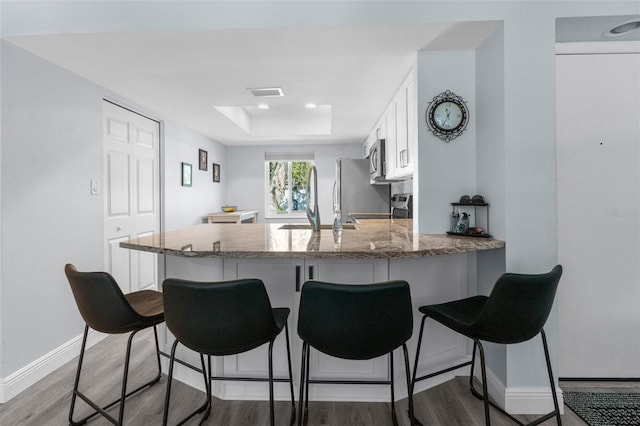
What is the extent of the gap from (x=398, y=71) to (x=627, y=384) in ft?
7.95

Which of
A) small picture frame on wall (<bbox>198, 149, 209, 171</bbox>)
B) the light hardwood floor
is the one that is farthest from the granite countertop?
small picture frame on wall (<bbox>198, 149, 209, 171</bbox>)

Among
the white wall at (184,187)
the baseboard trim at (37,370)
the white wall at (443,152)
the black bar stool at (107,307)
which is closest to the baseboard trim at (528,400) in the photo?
the white wall at (443,152)

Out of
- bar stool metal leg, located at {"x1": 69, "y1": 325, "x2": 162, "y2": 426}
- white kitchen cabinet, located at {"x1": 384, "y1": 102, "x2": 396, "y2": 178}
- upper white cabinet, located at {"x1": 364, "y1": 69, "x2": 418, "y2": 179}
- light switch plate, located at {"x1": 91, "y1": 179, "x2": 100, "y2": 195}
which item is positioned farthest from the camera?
white kitchen cabinet, located at {"x1": 384, "y1": 102, "x2": 396, "y2": 178}

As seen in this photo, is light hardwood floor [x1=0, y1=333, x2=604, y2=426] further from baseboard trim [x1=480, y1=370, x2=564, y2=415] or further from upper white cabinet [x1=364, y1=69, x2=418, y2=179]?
upper white cabinet [x1=364, y1=69, x2=418, y2=179]

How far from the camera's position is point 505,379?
5.97ft

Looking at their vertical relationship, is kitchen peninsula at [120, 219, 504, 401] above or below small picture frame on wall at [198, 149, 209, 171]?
below

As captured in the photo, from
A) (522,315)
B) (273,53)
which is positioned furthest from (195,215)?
(522,315)

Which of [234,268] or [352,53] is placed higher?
[352,53]

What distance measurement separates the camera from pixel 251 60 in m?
2.23

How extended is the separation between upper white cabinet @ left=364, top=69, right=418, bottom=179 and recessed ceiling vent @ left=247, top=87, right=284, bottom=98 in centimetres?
99

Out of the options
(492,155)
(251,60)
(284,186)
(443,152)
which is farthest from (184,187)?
(492,155)

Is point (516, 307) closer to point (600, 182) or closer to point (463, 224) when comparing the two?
point (463, 224)

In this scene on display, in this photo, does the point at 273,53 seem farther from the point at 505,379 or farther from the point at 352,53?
the point at 505,379

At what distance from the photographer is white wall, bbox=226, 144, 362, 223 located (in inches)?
231
